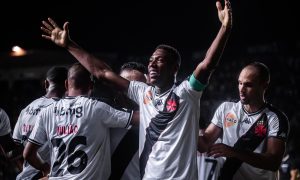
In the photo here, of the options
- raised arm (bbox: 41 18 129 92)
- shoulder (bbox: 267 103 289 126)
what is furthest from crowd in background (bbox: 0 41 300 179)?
raised arm (bbox: 41 18 129 92)

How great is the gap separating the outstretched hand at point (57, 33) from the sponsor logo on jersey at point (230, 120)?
1750 millimetres

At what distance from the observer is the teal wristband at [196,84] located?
3947mm

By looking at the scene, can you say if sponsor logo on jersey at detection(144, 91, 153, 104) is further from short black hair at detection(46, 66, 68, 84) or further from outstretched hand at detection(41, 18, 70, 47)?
short black hair at detection(46, 66, 68, 84)

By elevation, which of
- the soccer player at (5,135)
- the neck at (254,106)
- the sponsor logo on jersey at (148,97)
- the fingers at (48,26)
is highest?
the fingers at (48,26)

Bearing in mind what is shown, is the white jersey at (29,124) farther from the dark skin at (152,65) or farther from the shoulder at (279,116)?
the shoulder at (279,116)

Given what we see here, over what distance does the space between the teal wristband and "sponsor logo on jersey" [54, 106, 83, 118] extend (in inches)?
42.9

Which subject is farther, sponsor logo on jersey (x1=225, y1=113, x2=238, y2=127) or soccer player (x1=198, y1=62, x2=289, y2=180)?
sponsor logo on jersey (x1=225, y1=113, x2=238, y2=127)

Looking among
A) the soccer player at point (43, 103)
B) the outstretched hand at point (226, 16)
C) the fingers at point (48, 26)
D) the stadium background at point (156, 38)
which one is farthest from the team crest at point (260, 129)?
the stadium background at point (156, 38)

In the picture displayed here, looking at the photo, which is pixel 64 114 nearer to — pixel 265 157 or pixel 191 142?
pixel 191 142

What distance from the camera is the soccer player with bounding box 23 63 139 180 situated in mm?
4512

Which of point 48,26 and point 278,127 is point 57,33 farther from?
point 278,127

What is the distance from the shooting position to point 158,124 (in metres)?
4.14

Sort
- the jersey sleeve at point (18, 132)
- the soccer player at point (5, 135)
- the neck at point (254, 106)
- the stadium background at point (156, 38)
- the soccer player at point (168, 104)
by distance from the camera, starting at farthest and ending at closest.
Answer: the stadium background at point (156, 38), the soccer player at point (5, 135), the jersey sleeve at point (18, 132), the neck at point (254, 106), the soccer player at point (168, 104)

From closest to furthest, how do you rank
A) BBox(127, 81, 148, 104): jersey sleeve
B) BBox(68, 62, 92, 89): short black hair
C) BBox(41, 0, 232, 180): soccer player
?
BBox(41, 0, 232, 180): soccer player < BBox(127, 81, 148, 104): jersey sleeve < BBox(68, 62, 92, 89): short black hair
